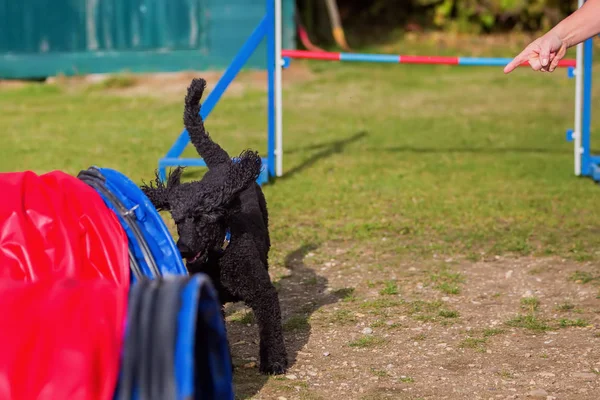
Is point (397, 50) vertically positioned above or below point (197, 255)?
above

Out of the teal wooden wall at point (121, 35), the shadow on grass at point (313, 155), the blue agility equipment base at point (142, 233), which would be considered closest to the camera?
the blue agility equipment base at point (142, 233)

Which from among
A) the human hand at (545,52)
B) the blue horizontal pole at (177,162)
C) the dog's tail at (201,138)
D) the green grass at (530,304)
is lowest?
the green grass at (530,304)

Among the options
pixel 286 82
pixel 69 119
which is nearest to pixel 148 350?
pixel 69 119

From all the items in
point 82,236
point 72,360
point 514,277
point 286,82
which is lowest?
point 514,277

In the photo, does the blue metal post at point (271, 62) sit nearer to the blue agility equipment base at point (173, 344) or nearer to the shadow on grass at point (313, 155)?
the shadow on grass at point (313, 155)

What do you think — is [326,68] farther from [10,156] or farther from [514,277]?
[514,277]

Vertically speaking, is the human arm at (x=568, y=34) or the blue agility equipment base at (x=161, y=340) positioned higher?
the human arm at (x=568, y=34)

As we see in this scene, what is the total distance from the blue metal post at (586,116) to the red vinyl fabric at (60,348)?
611 centimetres

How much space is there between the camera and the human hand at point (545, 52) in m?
3.91

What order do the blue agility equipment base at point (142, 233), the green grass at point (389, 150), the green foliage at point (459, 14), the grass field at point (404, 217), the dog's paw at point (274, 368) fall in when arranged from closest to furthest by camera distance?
the blue agility equipment base at point (142, 233)
the dog's paw at point (274, 368)
the grass field at point (404, 217)
the green grass at point (389, 150)
the green foliage at point (459, 14)

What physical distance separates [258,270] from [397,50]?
13438mm

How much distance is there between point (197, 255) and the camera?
12.9 feet

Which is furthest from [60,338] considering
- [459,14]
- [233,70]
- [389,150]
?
[459,14]

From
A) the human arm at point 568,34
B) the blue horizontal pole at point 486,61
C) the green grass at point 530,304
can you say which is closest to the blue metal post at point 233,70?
the blue horizontal pole at point 486,61
